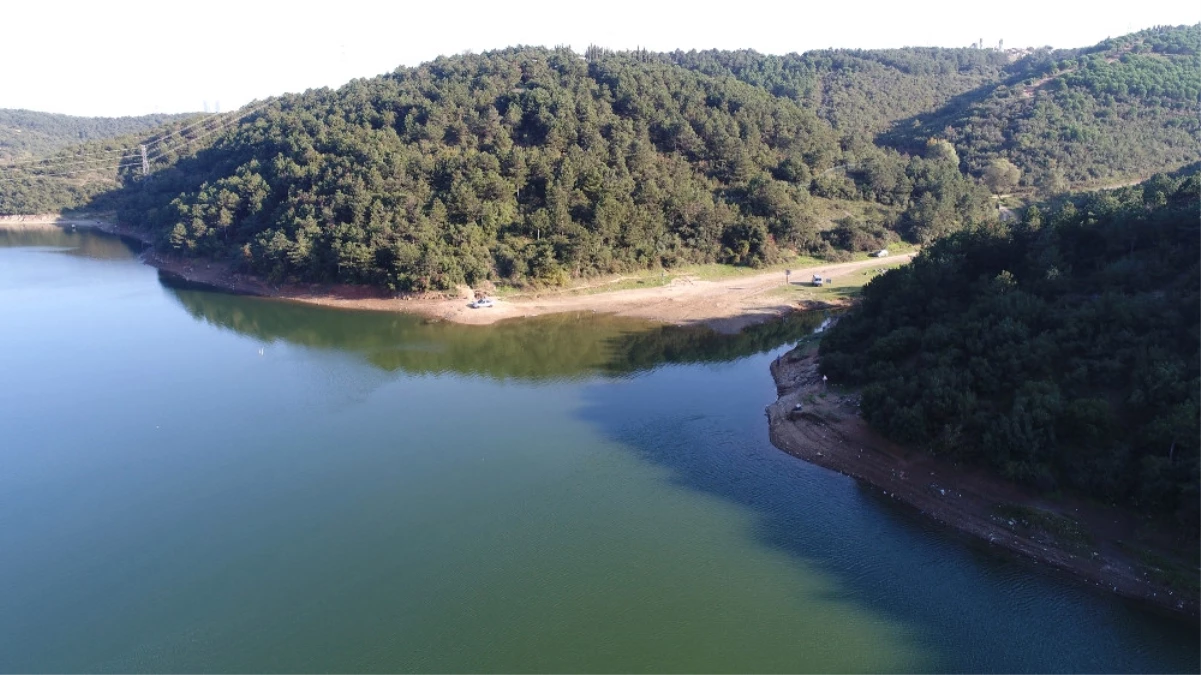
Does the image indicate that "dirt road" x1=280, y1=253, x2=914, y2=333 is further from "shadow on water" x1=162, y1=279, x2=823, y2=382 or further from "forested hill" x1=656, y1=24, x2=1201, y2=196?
"forested hill" x1=656, y1=24, x2=1201, y2=196

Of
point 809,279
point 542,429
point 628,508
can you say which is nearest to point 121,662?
point 628,508

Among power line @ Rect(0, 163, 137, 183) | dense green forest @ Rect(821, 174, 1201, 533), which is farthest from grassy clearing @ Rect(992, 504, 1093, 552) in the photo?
power line @ Rect(0, 163, 137, 183)

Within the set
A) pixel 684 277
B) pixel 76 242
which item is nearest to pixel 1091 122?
pixel 684 277

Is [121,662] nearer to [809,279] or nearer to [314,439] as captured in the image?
[314,439]

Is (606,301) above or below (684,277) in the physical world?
below

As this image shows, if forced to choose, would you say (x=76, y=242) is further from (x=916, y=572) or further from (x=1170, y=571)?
(x=1170, y=571)
